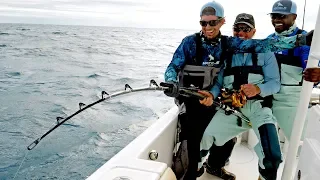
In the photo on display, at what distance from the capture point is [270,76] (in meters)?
2.30

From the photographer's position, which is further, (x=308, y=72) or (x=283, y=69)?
(x=283, y=69)

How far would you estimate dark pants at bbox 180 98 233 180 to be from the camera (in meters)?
2.45

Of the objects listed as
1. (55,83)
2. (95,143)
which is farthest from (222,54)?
(55,83)

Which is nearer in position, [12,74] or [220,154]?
[220,154]

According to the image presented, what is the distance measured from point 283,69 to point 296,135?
0.97 m

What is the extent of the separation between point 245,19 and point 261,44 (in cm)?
58

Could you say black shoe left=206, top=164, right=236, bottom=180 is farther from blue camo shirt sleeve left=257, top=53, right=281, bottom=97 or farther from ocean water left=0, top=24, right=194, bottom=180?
ocean water left=0, top=24, right=194, bottom=180

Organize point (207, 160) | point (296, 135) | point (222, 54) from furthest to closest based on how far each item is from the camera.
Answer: point (207, 160), point (222, 54), point (296, 135)

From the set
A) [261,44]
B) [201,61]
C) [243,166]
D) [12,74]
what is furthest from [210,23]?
[12,74]

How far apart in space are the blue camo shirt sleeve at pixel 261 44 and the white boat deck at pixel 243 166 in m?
1.27

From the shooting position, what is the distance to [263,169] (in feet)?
7.06

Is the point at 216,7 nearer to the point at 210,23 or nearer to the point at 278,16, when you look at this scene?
the point at 210,23

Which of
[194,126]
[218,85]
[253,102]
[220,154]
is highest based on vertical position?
[218,85]

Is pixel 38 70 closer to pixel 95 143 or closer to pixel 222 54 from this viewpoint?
pixel 95 143
